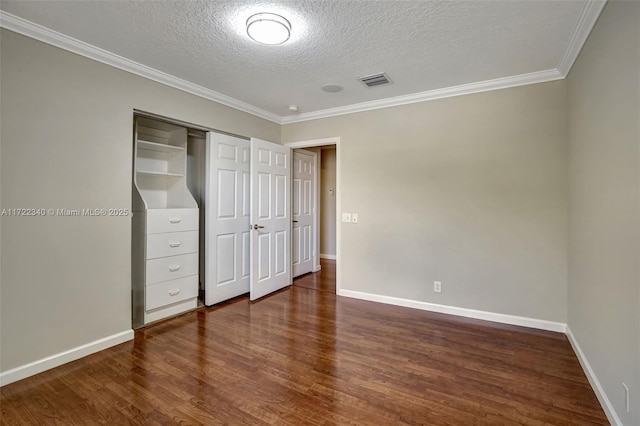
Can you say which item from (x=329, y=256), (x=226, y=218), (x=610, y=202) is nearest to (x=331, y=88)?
(x=226, y=218)

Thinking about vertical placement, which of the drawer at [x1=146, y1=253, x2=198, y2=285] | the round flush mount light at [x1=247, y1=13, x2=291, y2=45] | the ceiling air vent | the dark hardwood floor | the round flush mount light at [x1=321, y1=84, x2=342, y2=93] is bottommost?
the dark hardwood floor

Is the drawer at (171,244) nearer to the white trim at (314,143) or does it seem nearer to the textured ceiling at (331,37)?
the textured ceiling at (331,37)

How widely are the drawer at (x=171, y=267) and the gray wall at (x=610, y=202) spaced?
3669 mm

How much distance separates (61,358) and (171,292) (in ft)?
3.50

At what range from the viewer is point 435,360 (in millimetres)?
2428

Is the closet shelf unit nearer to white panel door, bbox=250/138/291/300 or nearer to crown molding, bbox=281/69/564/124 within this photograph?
white panel door, bbox=250/138/291/300

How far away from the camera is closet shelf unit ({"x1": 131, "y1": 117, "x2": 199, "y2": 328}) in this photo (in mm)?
3111

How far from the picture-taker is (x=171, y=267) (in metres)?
3.31

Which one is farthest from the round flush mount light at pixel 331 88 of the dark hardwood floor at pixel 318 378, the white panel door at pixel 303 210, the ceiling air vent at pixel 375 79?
the dark hardwood floor at pixel 318 378

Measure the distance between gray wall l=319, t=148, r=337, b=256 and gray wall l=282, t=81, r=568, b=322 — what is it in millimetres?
2638

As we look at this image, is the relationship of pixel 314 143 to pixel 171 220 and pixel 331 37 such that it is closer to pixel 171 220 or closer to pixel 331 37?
pixel 331 37

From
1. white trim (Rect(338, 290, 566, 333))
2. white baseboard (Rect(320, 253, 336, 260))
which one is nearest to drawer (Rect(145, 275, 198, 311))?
white trim (Rect(338, 290, 566, 333))

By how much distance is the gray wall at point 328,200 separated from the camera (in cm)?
679

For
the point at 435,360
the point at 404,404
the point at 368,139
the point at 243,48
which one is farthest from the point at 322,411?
the point at 368,139
